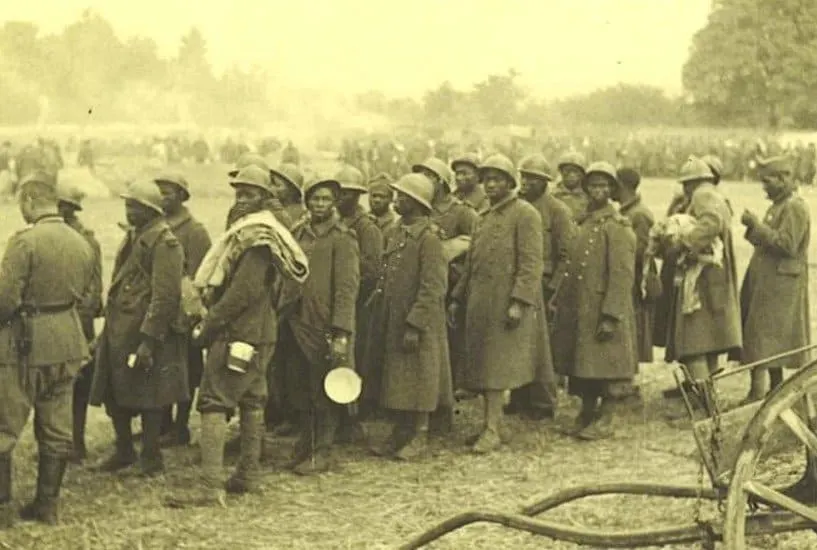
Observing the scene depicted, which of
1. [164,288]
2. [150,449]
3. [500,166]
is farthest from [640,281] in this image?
[150,449]

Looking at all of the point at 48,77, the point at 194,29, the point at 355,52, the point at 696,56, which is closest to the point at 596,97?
the point at 696,56

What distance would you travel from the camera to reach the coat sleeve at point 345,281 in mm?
7340

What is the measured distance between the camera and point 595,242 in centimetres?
812

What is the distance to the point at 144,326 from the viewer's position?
22.7ft

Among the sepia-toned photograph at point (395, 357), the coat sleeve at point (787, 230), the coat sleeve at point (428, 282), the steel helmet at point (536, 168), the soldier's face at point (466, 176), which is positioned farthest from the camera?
the soldier's face at point (466, 176)

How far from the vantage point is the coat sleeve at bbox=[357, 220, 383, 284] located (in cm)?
808

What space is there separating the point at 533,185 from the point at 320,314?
207cm

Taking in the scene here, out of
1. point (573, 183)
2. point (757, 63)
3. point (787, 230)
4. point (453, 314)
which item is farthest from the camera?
point (757, 63)

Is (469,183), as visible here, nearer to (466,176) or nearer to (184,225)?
(466,176)

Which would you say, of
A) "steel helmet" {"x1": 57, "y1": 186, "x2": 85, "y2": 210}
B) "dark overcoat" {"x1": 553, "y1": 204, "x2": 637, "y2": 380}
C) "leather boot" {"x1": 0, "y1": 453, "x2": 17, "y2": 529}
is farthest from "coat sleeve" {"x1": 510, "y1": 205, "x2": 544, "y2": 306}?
"leather boot" {"x1": 0, "y1": 453, "x2": 17, "y2": 529}

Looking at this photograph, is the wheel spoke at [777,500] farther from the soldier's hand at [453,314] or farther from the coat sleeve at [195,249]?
the coat sleeve at [195,249]

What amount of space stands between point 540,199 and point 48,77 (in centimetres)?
589

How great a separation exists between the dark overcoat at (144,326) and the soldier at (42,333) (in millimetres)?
601

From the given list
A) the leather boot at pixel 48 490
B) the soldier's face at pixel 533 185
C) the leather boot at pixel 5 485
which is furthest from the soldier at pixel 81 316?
the soldier's face at pixel 533 185
